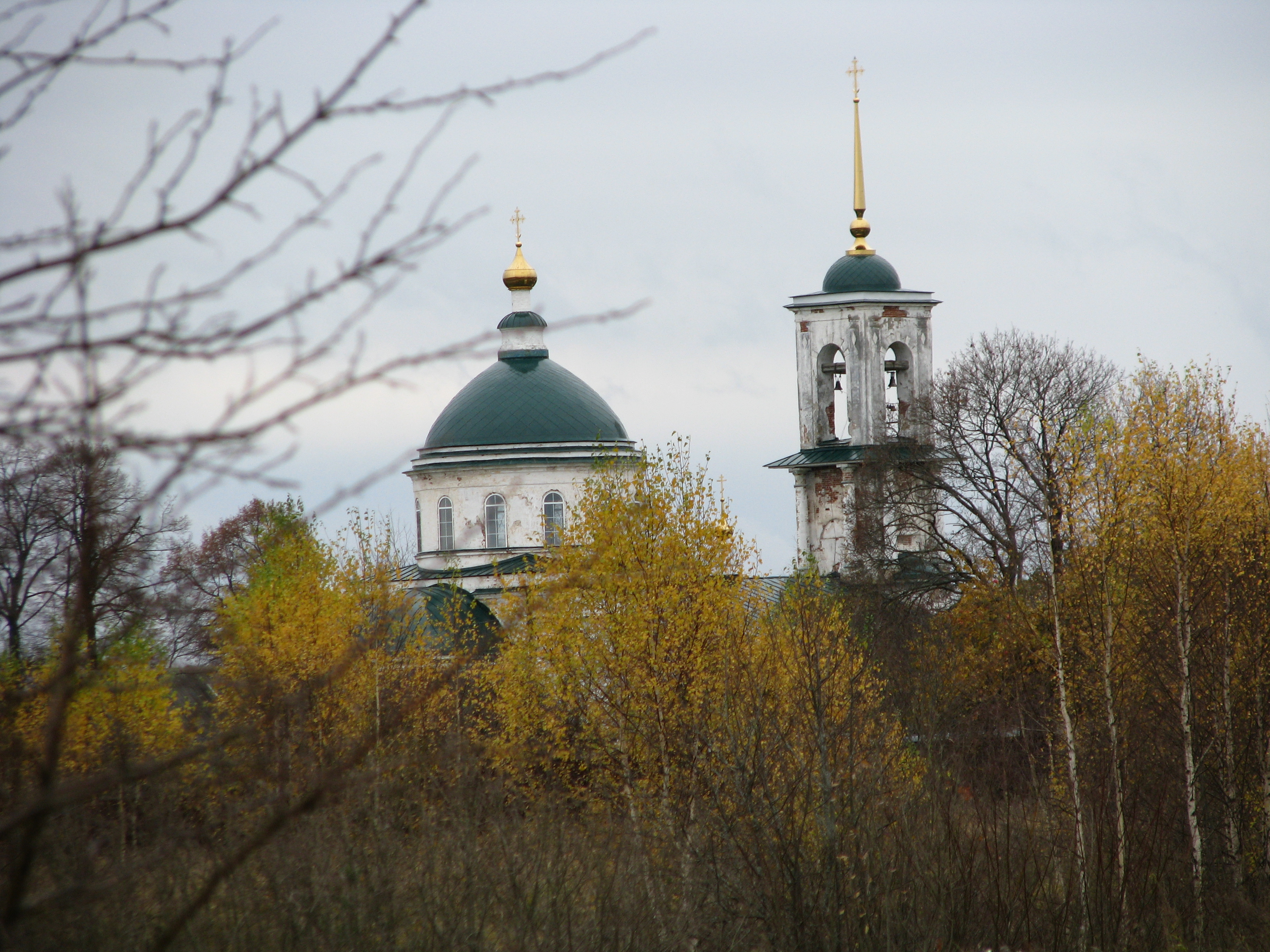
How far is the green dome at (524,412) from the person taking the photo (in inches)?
1626

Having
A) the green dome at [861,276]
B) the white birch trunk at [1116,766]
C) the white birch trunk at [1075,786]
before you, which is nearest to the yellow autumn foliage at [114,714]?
the white birch trunk at [1075,786]

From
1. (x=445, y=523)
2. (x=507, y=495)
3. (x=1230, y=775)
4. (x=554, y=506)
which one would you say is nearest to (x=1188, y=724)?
(x=1230, y=775)

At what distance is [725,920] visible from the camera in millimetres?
9234

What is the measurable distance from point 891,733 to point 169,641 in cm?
1412

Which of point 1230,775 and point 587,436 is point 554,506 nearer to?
point 587,436

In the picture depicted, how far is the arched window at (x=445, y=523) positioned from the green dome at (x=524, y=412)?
1.69 meters

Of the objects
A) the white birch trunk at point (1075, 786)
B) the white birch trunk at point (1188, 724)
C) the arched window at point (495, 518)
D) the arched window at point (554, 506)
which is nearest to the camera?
A: the white birch trunk at point (1075, 786)

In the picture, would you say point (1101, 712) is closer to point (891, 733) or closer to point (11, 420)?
point (891, 733)

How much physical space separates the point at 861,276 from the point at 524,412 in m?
10.4

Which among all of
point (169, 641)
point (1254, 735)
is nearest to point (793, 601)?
point (1254, 735)

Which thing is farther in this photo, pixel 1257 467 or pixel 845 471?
pixel 845 471

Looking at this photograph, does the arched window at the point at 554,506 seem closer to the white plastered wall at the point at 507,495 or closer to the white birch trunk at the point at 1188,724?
the white plastered wall at the point at 507,495

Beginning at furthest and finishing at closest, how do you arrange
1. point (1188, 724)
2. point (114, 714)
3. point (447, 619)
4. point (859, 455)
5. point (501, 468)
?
point (501, 468)
point (859, 455)
point (447, 619)
point (1188, 724)
point (114, 714)

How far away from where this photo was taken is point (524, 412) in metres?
41.7
